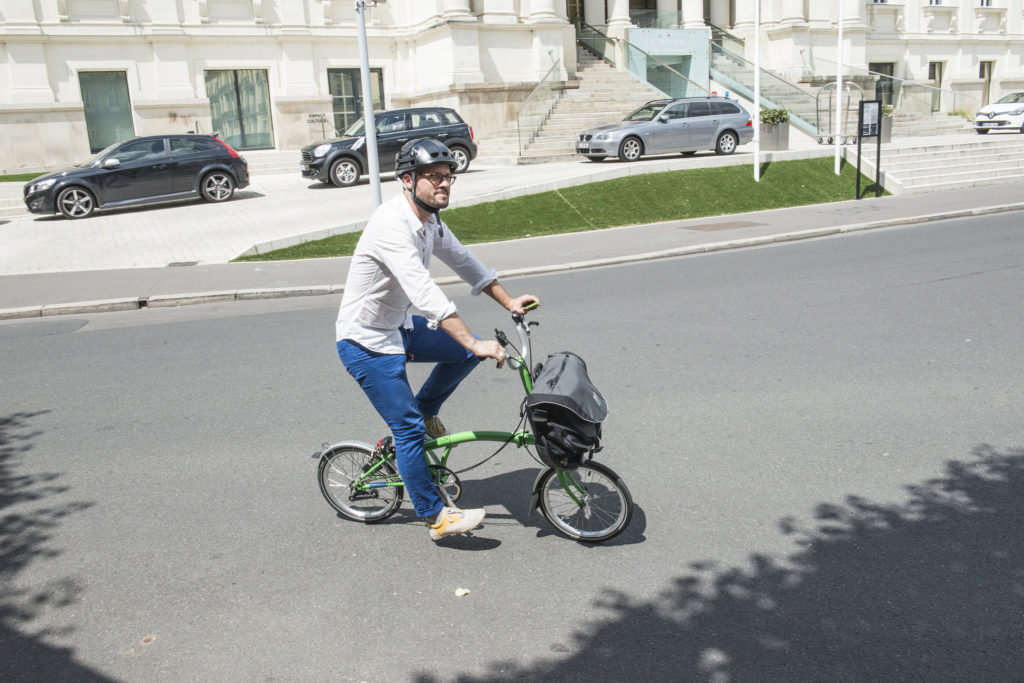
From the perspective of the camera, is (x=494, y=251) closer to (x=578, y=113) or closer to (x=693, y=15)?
(x=578, y=113)

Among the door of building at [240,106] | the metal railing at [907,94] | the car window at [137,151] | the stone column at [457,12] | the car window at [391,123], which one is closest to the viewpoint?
the car window at [137,151]

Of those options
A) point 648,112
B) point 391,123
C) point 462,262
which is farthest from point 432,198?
point 648,112

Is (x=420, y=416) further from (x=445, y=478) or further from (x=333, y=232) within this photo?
(x=333, y=232)

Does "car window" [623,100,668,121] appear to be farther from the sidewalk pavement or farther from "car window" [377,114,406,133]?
"car window" [377,114,406,133]

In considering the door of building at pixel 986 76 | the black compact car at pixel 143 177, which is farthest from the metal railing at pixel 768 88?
the black compact car at pixel 143 177

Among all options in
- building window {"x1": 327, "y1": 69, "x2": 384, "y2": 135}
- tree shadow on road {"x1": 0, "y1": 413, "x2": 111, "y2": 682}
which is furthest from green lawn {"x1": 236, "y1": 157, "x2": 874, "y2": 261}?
building window {"x1": 327, "y1": 69, "x2": 384, "y2": 135}

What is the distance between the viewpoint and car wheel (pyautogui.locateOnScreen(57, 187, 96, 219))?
18109 mm

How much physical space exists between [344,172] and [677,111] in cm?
877

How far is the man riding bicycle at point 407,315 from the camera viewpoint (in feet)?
12.6

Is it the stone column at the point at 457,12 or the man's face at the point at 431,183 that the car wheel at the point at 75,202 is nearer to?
the stone column at the point at 457,12

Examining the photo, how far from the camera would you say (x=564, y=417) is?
3875mm

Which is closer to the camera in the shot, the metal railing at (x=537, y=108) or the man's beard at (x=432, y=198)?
the man's beard at (x=432, y=198)

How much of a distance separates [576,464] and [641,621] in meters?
0.78

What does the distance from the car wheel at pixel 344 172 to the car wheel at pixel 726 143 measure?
9629 millimetres
